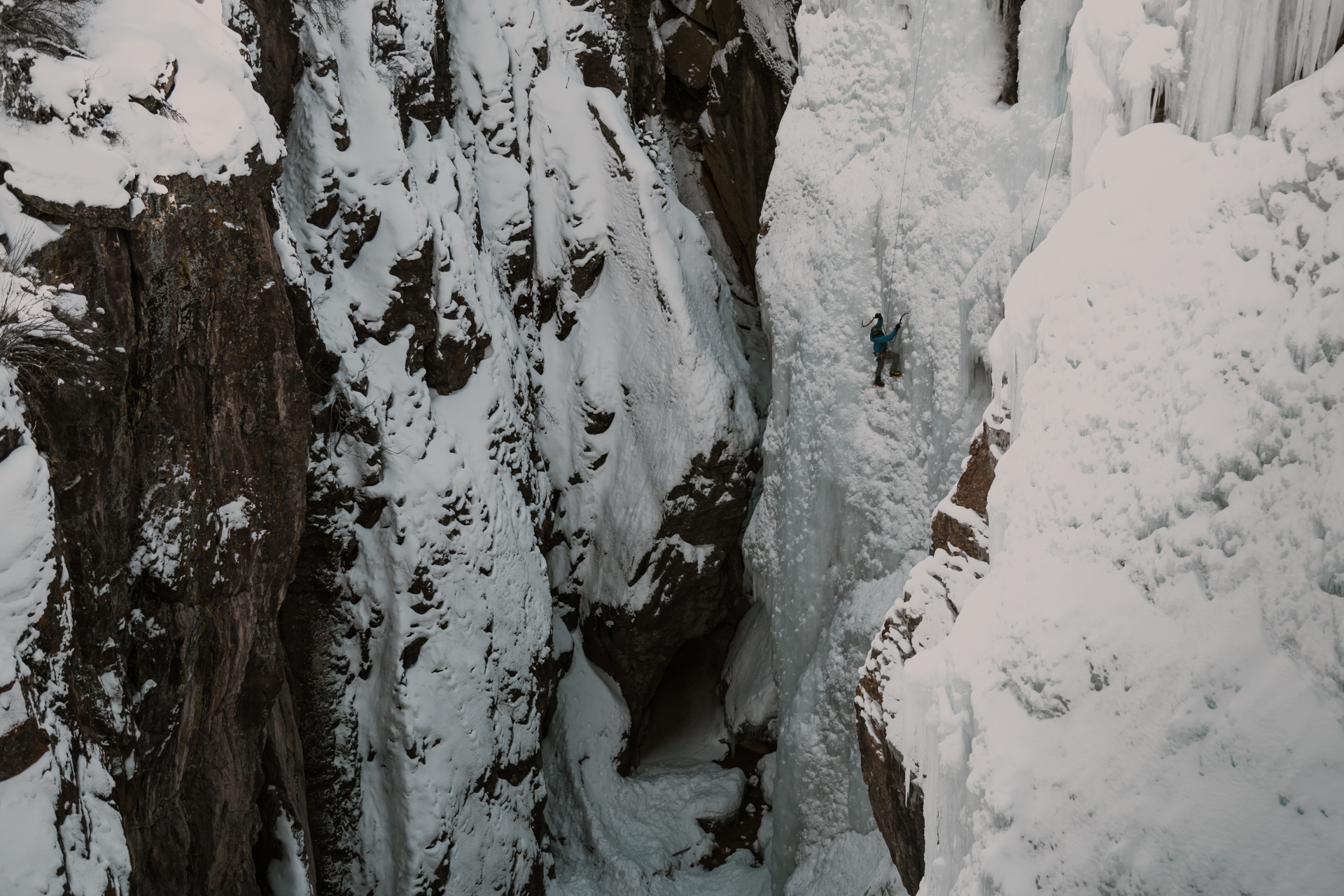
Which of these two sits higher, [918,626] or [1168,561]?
[1168,561]

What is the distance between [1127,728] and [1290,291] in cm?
176

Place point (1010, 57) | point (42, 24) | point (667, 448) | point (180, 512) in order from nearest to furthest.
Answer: point (42, 24) → point (180, 512) → point (1010, 57) → point (667, 448)

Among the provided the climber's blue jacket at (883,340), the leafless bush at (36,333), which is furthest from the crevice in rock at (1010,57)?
the leafless bush at (36,333)

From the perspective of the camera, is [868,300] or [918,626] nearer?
[918,626]

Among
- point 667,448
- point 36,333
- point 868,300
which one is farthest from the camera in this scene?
point 667,448

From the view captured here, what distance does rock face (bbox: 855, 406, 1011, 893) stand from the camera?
5.26 metres

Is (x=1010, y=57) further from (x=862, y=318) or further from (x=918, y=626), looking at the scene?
(x=918, y=626)

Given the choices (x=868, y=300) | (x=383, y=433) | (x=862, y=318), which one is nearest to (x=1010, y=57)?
(x=868, y=300)

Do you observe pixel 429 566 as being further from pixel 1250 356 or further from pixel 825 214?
pixel 1250 356

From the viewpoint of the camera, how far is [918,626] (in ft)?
18.1

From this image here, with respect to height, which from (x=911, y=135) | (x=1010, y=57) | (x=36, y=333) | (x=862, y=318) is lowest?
(x=36, y=333)

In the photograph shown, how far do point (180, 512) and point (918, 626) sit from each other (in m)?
4.34

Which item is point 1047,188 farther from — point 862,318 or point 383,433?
point 383,433

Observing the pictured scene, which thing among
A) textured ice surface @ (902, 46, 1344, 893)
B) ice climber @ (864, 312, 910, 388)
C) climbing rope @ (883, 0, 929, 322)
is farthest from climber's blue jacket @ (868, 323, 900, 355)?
textured ice surface @ (902, 46, 1344, 893)
